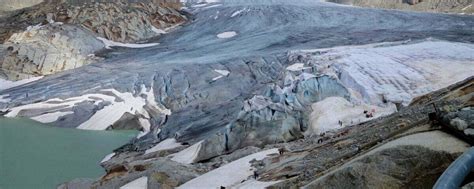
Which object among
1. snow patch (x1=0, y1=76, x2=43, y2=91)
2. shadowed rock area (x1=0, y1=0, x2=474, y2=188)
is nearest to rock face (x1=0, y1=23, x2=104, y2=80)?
→ snow patch (x1=0, y1=76, x2=43, y2=91)

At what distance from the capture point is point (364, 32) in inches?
1152

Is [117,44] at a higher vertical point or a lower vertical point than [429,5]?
lower

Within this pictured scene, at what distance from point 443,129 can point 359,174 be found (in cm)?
93

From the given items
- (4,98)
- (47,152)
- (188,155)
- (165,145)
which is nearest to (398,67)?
(165,145)

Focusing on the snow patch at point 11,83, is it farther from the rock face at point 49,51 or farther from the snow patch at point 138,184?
the snow patch at point 138,184

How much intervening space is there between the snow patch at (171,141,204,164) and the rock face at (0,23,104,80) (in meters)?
20.5

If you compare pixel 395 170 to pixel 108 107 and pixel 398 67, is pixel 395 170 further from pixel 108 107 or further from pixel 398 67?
pixel 108 107

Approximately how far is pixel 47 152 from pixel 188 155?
21.8ft

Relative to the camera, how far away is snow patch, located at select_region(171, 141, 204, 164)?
14109mm

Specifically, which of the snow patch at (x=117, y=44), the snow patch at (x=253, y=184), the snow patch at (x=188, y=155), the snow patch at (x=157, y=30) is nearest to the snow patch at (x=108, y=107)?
the snow patch at (x=188, y=155)

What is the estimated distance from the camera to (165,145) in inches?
720

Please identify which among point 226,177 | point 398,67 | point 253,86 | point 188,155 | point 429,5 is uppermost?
point 226,177

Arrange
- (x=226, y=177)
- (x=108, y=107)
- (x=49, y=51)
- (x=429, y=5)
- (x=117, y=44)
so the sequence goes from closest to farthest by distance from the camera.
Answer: (x=226, y=177) → (x=108, y=107) → (x=49, y=51) → (x=117, y=44) → (x=429, y=5)

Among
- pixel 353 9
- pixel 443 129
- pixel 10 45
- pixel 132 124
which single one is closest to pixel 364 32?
pixel 353 9
